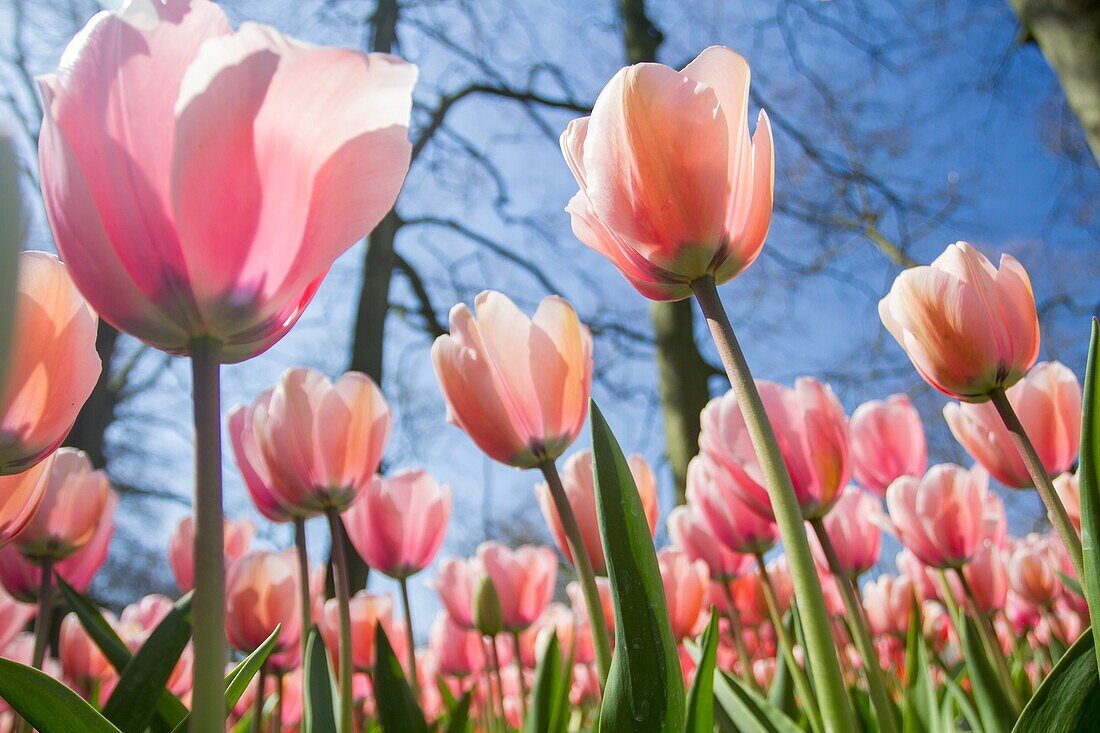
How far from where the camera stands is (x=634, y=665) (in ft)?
1.33

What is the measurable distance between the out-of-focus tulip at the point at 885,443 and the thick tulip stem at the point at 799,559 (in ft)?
2.42

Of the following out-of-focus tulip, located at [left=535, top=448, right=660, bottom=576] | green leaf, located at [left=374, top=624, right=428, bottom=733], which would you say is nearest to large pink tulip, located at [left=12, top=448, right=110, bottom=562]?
green leaf, located at [left=374, top=624, right=428, bottom=733]

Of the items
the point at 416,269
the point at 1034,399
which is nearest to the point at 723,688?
the point at 1034,399

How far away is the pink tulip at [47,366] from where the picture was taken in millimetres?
471

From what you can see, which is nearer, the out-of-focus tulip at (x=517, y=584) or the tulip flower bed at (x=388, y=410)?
the tulip flower bed at (x=388, y=410)

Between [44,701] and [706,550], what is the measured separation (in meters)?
1.03

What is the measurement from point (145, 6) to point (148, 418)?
643 cm

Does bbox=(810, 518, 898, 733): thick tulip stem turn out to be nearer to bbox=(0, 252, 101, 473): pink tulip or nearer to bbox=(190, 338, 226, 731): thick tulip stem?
bbox=(190, 338, 226, 731): thick tulip stem

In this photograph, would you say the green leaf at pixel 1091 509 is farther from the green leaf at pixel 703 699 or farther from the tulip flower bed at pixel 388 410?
the green leaf at pixel 703 699

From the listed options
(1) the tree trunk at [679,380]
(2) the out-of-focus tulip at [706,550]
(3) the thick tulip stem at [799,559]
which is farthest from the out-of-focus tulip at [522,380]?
(1) the tree trunk at [679,380]

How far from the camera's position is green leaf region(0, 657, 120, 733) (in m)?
0.35

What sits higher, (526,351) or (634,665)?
(526,351)

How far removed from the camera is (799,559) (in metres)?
0.43

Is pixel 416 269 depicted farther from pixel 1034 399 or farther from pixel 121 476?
pixel 1034 399
